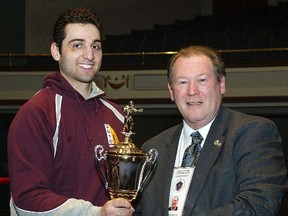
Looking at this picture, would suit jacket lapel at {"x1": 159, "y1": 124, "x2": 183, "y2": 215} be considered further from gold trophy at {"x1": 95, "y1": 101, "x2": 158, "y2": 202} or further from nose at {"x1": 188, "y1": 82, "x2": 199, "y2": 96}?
nose at {"x1": 188, "y1": 82, "x2": 199, "y2": 96}

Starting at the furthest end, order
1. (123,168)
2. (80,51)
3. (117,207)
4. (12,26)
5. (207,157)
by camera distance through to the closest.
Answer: (12,26) < (80,51) < (207,157) < (123,168) < (117,207)

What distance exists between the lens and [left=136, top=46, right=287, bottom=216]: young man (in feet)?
7.11

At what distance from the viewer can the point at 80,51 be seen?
2451 mm

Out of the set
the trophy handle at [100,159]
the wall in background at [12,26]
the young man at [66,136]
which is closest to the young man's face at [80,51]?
the young man at [66,136]

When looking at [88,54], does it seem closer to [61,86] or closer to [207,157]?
[61,86]

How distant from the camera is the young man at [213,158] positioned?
7.11 ft

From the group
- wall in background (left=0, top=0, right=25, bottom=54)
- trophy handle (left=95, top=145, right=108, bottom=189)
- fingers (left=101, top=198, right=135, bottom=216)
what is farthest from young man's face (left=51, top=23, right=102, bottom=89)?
wall in background (left=0, top=0, right=25, bottom=54)

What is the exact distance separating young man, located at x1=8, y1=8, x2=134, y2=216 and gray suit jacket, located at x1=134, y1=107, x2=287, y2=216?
266 millimetres

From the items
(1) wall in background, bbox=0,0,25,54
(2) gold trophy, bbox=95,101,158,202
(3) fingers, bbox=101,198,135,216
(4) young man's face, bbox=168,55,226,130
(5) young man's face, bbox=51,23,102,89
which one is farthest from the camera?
(1) wall in background, bbox=0,0,25,54

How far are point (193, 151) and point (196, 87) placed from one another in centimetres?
27

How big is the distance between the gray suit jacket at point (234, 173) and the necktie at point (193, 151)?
5 centimetres

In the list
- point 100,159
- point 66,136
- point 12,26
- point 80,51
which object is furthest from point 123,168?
point 12,26

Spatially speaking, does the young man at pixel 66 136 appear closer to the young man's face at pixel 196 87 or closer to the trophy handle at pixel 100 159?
the trophy handle at pixel 100 159

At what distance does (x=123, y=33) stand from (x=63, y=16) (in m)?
10.1
